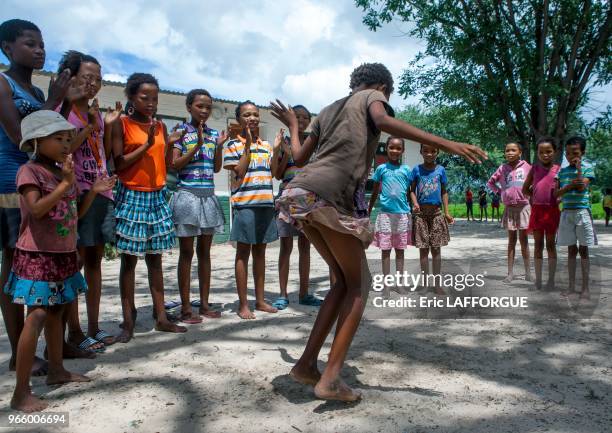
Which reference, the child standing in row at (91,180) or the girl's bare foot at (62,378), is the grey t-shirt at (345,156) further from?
the girl's bare foot at (62,378)

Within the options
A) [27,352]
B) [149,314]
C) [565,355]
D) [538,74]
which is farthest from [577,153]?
[538,74]

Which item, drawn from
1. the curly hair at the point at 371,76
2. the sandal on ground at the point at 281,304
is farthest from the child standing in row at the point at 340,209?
the sandal on ground at the point at 281,304

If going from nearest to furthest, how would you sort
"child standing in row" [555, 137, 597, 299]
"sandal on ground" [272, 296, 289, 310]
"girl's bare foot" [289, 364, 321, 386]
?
"girl's bare foot" [289, 364, 321, 386] < "sandal on ground" [272, 296, 289, 310] < "child standing in row" [555, 137, 597, 299]

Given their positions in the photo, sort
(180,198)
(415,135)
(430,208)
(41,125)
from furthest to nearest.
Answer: (430,208), (180,198), (41,125), (415,135)

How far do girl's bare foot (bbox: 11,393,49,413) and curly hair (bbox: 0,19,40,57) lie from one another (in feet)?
6.77

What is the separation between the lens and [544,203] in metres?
5.38

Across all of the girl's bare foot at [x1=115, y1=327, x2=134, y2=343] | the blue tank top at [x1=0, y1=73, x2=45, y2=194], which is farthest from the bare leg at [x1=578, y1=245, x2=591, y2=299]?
the blue tank top at [x1=0, y1=73, x2=45, y2=194]

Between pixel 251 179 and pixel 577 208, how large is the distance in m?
3.37

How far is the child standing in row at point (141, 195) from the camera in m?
3.66

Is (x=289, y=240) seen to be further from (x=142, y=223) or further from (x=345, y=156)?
(x=345, y=156)

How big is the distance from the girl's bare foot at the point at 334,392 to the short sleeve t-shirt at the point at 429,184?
10.9ft

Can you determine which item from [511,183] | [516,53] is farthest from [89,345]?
[516,53]

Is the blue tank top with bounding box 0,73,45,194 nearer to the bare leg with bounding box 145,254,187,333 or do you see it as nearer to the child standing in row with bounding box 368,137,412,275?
the bare leg with bounding box 145,254,187,333

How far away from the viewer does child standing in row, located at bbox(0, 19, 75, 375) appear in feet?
9.16
